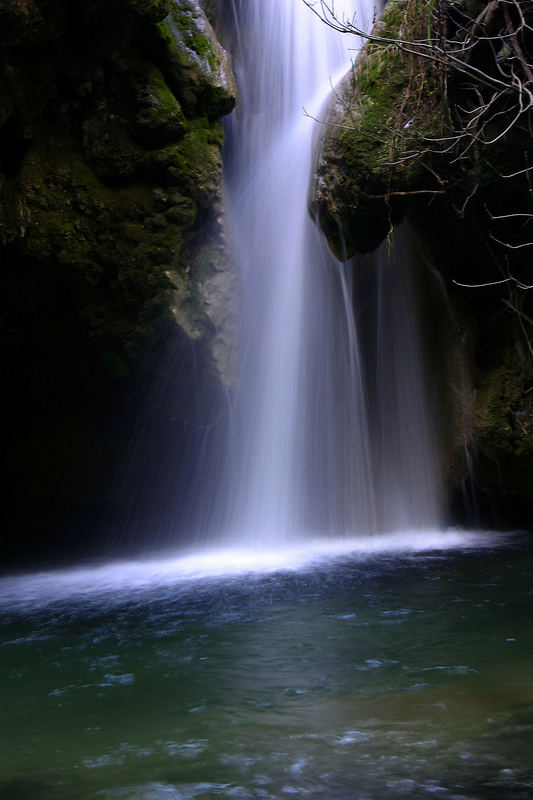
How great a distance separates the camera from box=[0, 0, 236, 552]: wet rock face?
21.6 feet

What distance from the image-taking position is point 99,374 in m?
8.16

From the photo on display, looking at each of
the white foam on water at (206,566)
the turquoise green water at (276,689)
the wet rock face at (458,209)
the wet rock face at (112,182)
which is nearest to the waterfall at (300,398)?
the white foam on water at (206,566)

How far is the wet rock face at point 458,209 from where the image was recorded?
284 inches

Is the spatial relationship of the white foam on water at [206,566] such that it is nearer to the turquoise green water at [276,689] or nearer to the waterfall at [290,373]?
the turquoise green water at [276,689]

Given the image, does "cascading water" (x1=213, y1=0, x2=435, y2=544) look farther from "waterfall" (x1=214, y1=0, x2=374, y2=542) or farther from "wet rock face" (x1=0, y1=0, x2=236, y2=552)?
"wet rock face" (x1=0, y1=0, x2=236, y2=552)

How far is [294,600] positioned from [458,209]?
Answer: 4.87m

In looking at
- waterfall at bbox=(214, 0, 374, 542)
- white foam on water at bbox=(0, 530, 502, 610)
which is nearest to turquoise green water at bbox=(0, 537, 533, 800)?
white foam on water at bbox=(0, 530, 502, 610)

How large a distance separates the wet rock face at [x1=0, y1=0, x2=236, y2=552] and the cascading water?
51.6 inches

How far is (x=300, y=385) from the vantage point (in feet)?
30.3

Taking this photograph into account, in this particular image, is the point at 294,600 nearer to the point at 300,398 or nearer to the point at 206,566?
the point at 206,566

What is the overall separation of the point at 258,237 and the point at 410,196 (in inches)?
91.6

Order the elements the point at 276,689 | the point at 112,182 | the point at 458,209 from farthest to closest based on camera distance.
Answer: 1. the point at 458,209
2. the point at 112,182
3. the point at 276,689

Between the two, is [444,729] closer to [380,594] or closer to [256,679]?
[256,679]

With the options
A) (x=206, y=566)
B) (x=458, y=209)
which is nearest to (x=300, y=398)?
(x=206, y=566)
